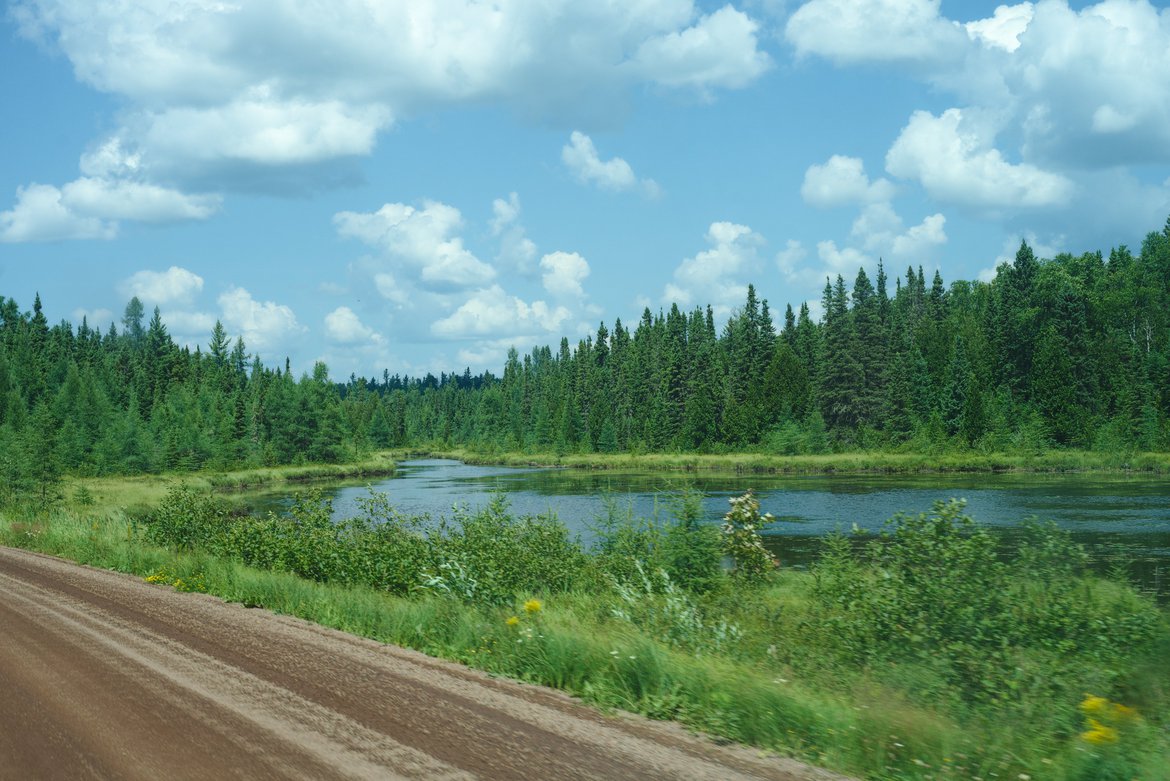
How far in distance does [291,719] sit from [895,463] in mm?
70661

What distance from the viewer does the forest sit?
7531 cm

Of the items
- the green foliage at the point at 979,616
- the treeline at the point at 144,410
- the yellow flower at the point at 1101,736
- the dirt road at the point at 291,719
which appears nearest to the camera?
the yellow flower at the point at 1101,736

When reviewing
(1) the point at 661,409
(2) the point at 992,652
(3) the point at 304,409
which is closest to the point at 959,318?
(1) the point at 661,409

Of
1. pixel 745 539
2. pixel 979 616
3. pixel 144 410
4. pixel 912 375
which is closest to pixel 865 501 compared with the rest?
pixel 745 539

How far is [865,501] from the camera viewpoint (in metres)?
43.5

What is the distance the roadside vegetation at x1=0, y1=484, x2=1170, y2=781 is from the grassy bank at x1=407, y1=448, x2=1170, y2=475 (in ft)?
183

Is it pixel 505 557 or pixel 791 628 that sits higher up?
pixel 505 557

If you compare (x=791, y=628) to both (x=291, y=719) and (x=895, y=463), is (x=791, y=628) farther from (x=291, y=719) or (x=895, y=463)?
(x=895, y=463)

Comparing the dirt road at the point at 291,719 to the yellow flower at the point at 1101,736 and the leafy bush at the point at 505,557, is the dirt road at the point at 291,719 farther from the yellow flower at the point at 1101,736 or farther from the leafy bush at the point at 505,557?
the leafy bush at the point at 505,557

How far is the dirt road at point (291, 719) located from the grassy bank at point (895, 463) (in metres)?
63.3

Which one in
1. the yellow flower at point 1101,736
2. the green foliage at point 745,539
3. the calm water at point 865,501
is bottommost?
the calm water at point 865,501

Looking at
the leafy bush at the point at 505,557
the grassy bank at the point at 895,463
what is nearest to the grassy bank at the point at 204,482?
the grassy bank at the point at 895,463

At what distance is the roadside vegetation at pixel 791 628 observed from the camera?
601 centimetres

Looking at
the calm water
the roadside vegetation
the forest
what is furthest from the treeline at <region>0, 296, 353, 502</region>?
the roadside vegetation
